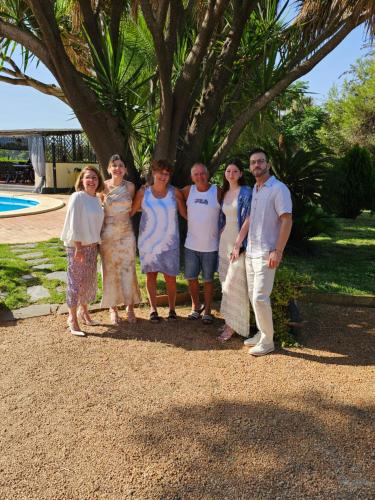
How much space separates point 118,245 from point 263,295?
1.50 metres

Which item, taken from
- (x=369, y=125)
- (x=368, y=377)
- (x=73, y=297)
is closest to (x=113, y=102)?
(x=73, y=297)

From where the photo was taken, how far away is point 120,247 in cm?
424

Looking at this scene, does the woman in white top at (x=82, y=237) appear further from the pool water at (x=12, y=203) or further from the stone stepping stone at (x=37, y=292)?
the pool water at (x=12, y=203)

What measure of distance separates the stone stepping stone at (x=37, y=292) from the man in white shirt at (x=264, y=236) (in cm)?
257

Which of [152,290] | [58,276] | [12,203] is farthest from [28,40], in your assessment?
[12,203]

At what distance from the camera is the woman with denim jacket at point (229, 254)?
12.6 ft

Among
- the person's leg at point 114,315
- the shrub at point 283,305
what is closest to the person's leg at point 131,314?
the person's leg at point 114,315

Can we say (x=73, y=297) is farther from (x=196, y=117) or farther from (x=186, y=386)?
(x=196, y=117)

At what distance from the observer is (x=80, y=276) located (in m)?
4.11

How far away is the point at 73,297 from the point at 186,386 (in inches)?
60.2

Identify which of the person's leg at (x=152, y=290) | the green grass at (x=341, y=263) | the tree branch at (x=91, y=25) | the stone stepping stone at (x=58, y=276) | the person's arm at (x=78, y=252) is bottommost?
the stone stepping stone at (x=58, y=276)

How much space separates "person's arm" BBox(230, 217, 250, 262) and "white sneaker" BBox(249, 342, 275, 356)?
Result: 2.58 feet

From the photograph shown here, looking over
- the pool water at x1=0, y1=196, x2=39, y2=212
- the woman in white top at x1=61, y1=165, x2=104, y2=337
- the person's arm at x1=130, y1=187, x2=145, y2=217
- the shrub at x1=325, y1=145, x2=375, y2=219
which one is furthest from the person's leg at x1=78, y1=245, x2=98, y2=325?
the pool water at x1=0, y1=196, x2=39, y2=212

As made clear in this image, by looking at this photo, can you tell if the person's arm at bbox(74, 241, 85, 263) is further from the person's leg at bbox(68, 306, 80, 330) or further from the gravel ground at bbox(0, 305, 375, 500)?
the gravel ground at bbox(0, 305, 375, 500)
